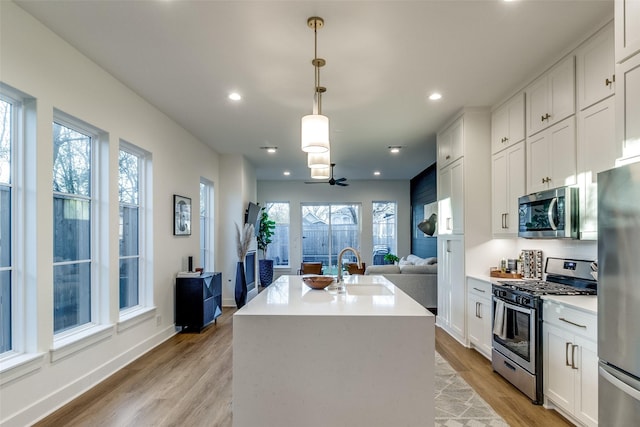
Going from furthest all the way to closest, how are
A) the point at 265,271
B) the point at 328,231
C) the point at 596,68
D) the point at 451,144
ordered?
the point at 328,231, the point at 265,271, the point at 451,144, the point at 596,68

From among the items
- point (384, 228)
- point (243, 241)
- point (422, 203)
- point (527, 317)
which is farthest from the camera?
point (384, 228)

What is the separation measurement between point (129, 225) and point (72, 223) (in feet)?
2.92

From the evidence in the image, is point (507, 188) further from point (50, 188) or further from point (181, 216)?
point (50, 188)

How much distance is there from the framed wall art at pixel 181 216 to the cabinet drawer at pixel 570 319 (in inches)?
166

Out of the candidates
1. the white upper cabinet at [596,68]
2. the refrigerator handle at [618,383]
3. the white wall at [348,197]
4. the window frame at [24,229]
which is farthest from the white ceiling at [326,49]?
the white wall at [348,197]

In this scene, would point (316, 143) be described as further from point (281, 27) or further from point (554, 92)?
point (554, 92)

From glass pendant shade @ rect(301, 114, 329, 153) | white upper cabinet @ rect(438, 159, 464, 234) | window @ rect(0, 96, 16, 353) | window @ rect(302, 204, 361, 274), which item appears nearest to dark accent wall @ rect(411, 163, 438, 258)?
window @ rect(302, 204, 361, 274)

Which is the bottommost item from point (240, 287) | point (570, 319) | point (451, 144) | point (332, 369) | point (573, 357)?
point (240, 287)

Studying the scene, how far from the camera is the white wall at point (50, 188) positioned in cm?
252

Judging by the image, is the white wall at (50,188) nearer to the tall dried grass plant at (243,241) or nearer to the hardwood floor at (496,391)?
the tall dried grass plant at (243,241)

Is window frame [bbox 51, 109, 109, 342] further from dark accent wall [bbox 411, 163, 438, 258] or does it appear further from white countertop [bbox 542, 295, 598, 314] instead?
dark accent wall [bbox 411, 163, 438, 258]

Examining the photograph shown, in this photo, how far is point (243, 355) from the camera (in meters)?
2.08

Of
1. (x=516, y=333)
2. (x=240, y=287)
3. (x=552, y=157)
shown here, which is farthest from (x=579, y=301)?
(x=240, y=287)

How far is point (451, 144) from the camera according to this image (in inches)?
Result: 193
